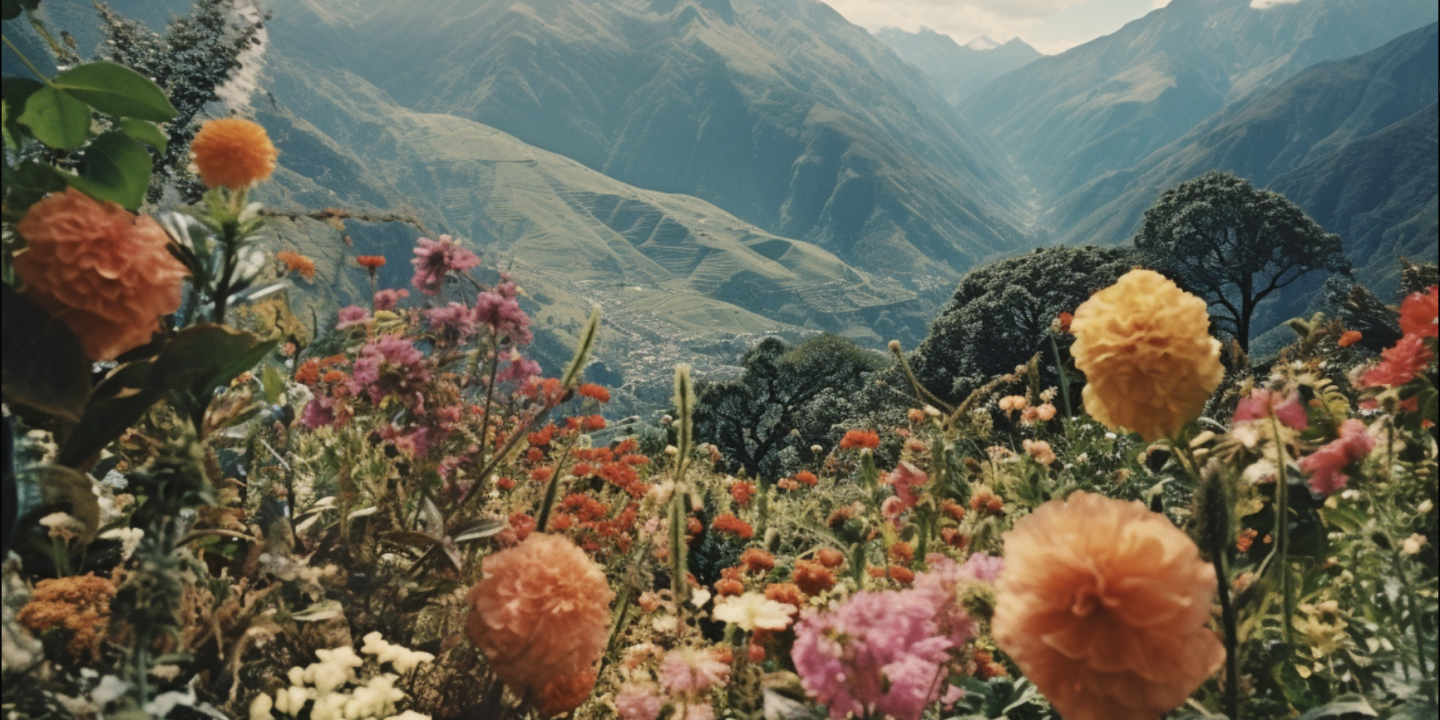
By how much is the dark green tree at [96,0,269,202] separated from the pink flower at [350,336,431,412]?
935 centimetres

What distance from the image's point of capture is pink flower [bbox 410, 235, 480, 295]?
2375mm

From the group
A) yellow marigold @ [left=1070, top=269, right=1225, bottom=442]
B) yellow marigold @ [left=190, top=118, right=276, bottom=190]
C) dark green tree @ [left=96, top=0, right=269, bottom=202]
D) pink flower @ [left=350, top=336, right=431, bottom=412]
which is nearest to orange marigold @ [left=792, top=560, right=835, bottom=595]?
yellow marigold @ [left=1070, top=269, right=1225, bottom=442]

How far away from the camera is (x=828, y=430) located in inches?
949

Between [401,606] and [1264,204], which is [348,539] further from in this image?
[1264,204]

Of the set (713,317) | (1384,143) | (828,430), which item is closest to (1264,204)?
(828,430)

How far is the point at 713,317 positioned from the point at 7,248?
169 meters

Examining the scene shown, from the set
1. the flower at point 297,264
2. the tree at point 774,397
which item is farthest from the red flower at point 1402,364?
the tree at point 774,397

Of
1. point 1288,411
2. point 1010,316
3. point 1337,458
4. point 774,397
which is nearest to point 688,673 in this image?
point 1337,458

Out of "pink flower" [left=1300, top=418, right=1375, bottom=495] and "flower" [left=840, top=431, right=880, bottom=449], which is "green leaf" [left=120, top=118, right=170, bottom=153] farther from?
"flower" [left=840, top=431, right=880, bottom=449]

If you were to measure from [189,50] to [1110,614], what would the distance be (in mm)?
12740

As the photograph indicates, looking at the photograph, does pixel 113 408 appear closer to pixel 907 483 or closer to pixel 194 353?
pixel 194 353

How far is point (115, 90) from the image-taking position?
4.30 feet

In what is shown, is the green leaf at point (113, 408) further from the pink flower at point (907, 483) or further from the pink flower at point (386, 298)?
the pink flower at point (907, 483)

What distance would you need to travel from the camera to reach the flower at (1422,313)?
3.43 ft
